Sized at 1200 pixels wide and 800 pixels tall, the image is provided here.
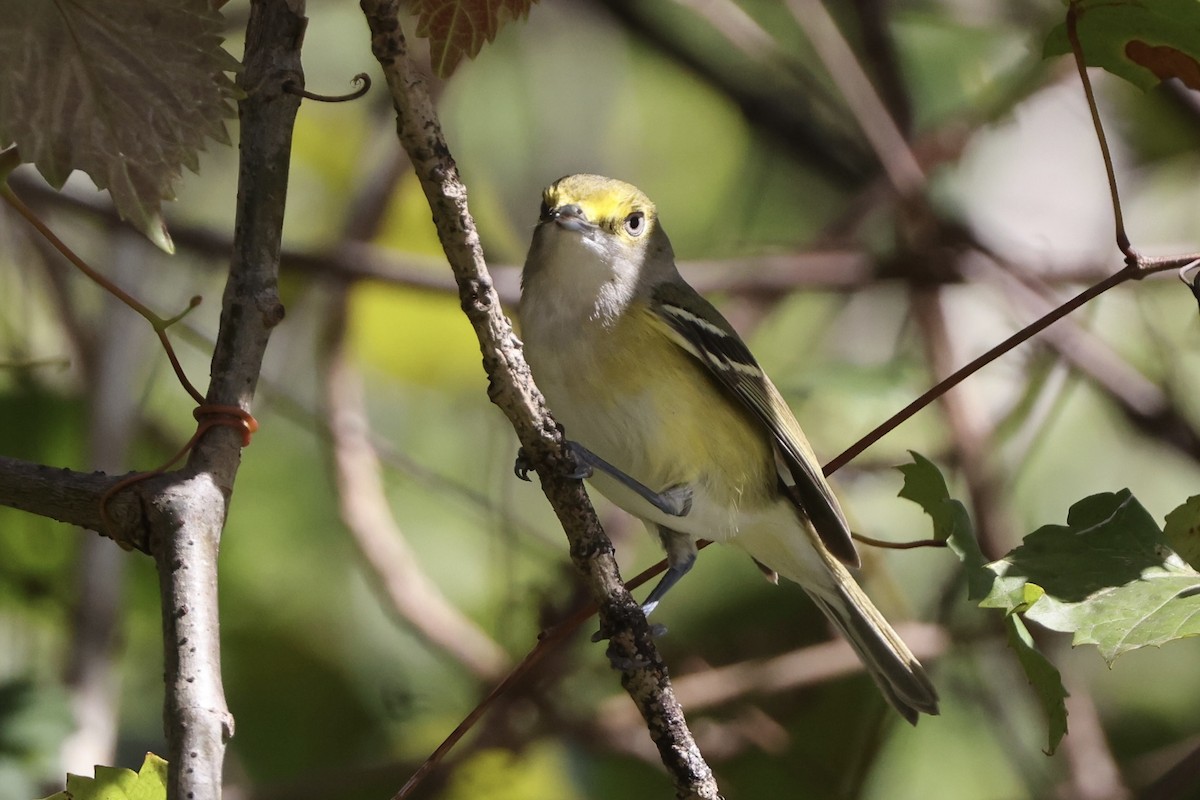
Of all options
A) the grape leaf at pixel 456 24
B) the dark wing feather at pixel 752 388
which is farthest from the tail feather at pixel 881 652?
the grape leaf at pixel 456 24

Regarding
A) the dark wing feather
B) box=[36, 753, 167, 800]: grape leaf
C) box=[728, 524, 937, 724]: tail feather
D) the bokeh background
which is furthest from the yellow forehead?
box=[36, 753, 167, 800]: grape leaf

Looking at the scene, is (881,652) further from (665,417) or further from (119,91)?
(119,91)

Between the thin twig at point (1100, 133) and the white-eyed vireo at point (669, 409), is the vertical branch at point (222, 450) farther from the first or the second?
the thin twig at point (1100, 133)

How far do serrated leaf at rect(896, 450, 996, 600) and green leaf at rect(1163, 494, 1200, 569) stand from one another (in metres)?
0.29

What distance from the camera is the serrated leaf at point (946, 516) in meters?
1.76

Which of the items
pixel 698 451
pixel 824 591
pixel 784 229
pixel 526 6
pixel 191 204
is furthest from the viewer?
pixel 784 229

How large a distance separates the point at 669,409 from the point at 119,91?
4.84 ft

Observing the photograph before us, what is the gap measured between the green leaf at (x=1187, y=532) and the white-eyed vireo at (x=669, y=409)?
94 centimetres

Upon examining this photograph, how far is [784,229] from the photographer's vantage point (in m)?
4.90

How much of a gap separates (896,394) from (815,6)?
1651 mm

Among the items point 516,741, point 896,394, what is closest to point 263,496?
point 516,741

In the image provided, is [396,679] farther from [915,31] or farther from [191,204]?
[915,31]

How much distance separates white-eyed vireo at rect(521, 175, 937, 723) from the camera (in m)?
2.79

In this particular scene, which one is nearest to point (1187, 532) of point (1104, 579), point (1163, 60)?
point (1104, 579)
